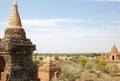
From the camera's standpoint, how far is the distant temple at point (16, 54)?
32.2 feet

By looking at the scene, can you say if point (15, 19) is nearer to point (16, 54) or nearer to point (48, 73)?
point (16, 54)

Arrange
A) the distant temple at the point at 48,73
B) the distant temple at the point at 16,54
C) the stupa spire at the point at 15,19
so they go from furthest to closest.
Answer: the distant temple at the point at 48,73, the stupa spire at the point at 15,19, the distant temple at the point at 16,54

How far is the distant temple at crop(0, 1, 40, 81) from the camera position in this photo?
9812mm

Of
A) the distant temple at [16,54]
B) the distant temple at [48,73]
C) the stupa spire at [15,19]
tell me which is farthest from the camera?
the distant temple at [48,73]

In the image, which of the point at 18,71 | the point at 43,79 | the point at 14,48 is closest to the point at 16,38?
the point at 14,48

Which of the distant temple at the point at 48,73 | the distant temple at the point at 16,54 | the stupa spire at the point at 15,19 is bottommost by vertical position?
the distant temple at the point at 48,73

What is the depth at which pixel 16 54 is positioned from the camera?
10.1m

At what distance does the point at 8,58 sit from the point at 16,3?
2.26 meters

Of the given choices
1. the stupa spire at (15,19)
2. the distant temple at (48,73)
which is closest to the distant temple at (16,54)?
the stupa spire at (15,19)

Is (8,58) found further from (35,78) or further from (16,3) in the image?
(16,3)

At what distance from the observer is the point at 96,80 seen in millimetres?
36156

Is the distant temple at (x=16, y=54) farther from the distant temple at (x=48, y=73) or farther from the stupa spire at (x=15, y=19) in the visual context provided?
the distant temple at (x=48, y=73)

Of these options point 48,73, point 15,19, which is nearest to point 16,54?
point 15,19

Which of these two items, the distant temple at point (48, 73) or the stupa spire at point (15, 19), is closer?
the stupa spire at point (15, 19)
